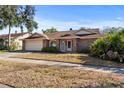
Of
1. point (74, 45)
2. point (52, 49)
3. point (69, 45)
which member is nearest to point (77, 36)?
point (74, 45)

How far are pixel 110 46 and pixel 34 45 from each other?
→ 19622 mm

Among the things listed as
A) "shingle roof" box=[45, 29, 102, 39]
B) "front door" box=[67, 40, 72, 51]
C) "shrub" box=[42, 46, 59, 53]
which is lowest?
"shrub" box=[42, 46, 59, 53]

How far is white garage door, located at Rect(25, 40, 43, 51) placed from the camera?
35.3 meters

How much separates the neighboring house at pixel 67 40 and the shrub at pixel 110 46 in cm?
880

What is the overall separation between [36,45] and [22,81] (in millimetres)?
26923

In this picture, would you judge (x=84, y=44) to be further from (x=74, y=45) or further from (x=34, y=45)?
(x=34, y=45)

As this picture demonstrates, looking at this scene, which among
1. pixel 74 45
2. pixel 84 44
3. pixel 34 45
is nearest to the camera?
pixel 84 44

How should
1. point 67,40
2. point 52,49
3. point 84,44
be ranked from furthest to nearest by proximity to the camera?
point 67,40 < point 52,49 < point 84,44

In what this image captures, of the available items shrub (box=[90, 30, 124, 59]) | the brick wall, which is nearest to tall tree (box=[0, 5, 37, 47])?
the brick wall

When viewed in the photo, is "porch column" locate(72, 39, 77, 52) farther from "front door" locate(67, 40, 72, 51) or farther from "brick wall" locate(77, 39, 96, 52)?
"front door" locate(67, 40, 72, 51)

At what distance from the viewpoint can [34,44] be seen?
36.7 meters

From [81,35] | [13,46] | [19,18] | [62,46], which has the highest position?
[19,18]
